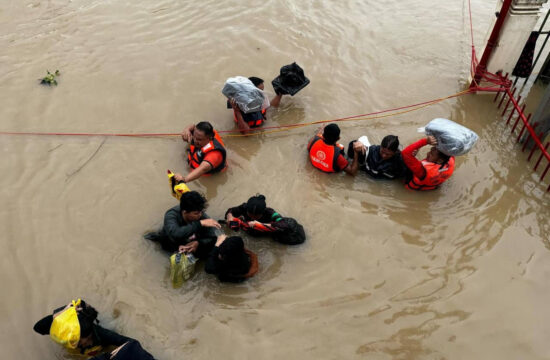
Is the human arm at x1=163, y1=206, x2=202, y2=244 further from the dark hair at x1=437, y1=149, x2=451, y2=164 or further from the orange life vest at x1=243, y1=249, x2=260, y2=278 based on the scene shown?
the dark hair at x1=437, y1=149, x2=451, y2=164

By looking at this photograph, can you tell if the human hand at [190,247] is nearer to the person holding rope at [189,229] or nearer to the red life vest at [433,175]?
the person holding rope at [189,229]

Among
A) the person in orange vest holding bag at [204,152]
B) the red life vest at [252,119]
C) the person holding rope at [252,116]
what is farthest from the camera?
the red life vest at [252,119]

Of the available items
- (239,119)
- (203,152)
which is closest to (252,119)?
(239,119)

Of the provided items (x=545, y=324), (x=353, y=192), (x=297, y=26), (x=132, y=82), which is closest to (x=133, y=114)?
(x=132, y=82)

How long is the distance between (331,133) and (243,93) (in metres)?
1.30

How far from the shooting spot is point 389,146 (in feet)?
15.2

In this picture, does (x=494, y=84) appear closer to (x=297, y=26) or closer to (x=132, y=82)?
(x=297, y=26)

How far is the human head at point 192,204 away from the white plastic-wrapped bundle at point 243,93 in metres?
1.80

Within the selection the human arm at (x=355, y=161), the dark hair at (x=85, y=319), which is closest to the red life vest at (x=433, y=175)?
the human arm at (x=355, y=161)

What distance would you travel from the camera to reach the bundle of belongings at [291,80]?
5719mm

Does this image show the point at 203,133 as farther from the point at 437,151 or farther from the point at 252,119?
the point at 437,151

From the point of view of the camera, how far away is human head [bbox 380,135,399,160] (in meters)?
4.64

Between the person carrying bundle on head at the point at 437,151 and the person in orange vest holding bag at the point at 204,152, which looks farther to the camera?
the person in orange vest holding bag at the point at 204,152

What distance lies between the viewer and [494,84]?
6371mm
